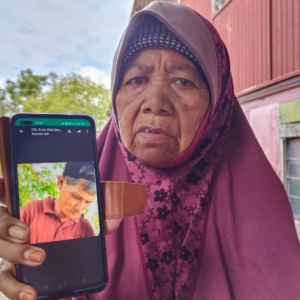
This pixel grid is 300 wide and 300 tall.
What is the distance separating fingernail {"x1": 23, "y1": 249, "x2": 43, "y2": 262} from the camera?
1.25 feet

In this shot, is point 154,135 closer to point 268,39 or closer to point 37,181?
point 37,181

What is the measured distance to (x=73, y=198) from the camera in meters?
0.44

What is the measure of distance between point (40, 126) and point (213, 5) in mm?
1819

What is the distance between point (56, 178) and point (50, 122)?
9 cm

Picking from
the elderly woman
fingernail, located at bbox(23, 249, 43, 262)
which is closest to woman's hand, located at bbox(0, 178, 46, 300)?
fingernail, located at bbox(23, 249, 43, 262)

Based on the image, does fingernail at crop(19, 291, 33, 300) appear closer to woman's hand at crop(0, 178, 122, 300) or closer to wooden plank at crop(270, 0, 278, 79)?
woman's hand at crop(0, 178, 122, 300)

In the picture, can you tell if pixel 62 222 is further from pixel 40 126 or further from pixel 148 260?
pixel 148 260

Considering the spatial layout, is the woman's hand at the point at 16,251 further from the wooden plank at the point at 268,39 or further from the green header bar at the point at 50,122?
the wooden plank at the point at 268,39

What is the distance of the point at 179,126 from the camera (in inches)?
22.5

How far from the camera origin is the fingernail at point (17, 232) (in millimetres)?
384

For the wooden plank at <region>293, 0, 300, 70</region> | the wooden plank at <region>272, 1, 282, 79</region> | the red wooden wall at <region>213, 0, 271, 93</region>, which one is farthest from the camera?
the red wooden wall at <region>213, 0, 271, 93</region>

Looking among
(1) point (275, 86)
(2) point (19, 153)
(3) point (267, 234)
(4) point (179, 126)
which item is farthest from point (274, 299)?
(1) point (275, 86)

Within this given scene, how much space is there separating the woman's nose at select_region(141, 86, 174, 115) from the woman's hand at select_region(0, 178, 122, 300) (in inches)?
12.4

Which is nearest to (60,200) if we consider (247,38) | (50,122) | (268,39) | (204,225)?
(50,122)
